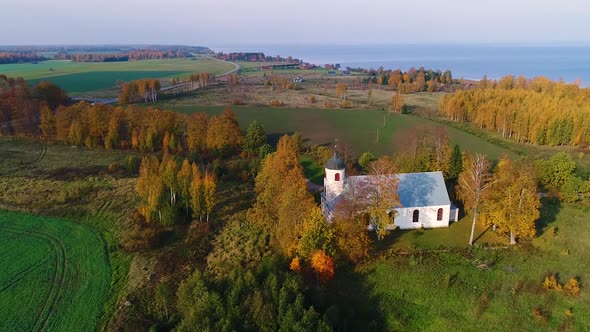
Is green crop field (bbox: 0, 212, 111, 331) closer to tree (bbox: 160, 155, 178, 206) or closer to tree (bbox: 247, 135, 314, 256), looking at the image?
tree (bbox: 160, 155, 178, 206)

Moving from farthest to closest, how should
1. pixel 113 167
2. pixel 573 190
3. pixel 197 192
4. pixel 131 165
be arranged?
pixel 113 167 → pixel 131 165 → pixel 573 190 → pixel 197 192

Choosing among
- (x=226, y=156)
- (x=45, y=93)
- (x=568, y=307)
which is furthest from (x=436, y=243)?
(x=45, y=93)

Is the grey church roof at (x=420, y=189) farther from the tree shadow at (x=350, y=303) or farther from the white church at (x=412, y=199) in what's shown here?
the tree shadow at (x=350, y=303)

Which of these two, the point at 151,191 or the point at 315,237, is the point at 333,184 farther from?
the point at 151,191

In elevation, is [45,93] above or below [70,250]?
above

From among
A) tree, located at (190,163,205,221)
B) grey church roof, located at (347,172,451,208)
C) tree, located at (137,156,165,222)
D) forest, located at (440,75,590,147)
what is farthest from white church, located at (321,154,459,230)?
forest, located at (440,75,590,147)

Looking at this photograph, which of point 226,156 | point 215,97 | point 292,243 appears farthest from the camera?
point 215,97

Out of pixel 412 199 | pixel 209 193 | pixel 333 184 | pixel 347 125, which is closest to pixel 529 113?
pixel 347 125

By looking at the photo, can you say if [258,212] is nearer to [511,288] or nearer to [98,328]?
[98,328]

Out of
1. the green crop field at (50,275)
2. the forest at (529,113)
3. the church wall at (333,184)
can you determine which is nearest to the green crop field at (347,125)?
the forest at (529,113)
